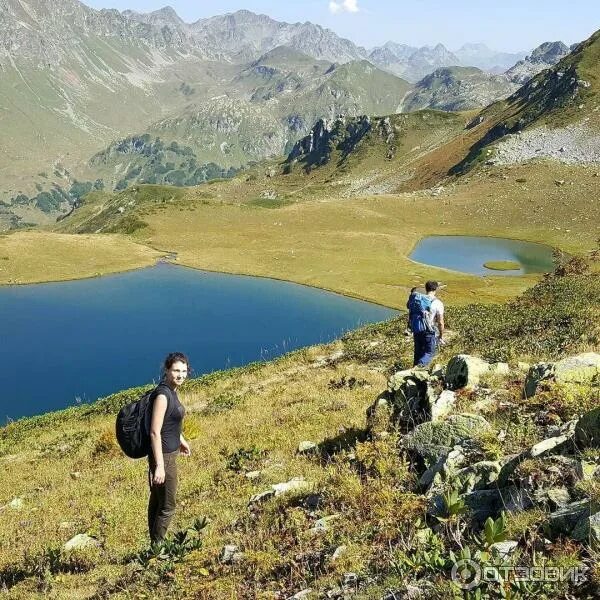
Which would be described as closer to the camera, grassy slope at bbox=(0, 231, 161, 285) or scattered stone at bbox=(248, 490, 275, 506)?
scattered stone at bbox=(248, 490, 275, 506)

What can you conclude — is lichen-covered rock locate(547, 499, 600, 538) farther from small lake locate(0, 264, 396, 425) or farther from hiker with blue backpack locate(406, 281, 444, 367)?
small lake locate(0, 264, 396, 425)

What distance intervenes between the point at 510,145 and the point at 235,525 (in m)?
148

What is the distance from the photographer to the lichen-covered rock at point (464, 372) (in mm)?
13016

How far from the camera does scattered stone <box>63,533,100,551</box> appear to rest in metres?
10.7

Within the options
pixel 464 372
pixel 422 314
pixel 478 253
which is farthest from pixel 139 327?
pixel 478 253

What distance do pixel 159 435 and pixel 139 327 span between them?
1942 inches

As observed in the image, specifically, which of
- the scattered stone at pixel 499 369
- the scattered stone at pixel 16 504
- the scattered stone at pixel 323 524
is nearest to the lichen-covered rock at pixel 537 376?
the scattered stone at pixel 499 369

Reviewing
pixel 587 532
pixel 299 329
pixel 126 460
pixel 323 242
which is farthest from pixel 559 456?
pixel 323 242

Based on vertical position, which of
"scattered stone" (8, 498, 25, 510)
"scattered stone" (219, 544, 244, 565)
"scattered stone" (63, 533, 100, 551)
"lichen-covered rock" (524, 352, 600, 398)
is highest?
"lichen-covered rock" (524, 352, 600, 398)

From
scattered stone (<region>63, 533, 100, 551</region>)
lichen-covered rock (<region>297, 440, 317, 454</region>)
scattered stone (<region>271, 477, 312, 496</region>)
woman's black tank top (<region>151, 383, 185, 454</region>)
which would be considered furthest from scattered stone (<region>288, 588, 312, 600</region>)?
lichen-covered rock (<region>297, 440, 317, 454</region>)

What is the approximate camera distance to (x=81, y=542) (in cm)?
1085

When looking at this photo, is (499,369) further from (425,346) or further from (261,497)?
(261,497)

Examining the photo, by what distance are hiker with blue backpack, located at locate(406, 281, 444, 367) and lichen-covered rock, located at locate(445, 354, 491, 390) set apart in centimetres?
393

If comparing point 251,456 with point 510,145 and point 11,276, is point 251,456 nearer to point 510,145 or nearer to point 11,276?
point 11,276
